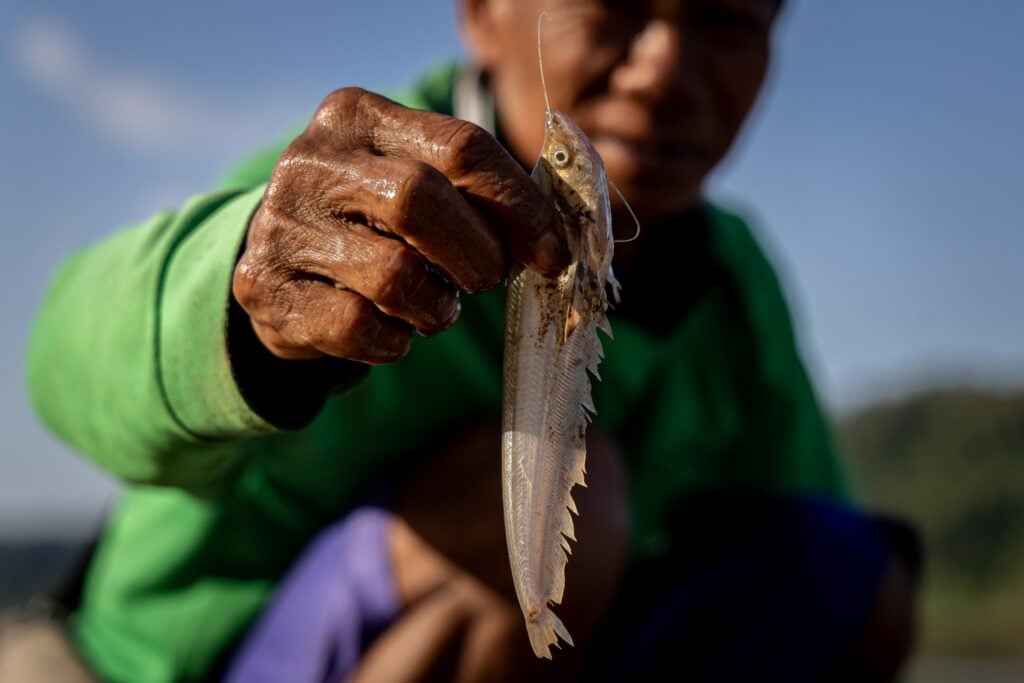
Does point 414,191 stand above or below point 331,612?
above

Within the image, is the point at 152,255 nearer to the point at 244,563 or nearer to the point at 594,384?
the point at 244,563

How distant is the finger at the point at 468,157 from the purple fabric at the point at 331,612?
726 millimetres

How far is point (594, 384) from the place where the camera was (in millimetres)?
2057

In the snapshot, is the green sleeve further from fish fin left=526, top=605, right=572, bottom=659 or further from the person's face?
the person's face

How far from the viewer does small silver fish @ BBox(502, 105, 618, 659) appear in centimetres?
104

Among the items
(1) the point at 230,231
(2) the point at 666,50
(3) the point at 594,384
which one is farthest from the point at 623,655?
(1) the point at 230,231

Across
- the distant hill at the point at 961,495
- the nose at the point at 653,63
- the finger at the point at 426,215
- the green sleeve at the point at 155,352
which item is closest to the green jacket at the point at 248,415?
the green sleeve at the point at 155,352

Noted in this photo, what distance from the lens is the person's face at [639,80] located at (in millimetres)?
1642

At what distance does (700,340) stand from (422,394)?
73 cm

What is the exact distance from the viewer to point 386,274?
37.8 inches

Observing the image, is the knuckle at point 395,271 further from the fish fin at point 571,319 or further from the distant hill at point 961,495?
the distant hill at point 961,495

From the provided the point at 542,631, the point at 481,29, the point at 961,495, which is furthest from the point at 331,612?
the point at 961,495

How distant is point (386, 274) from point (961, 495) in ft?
53.5

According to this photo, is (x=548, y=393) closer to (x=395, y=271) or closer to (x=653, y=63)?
(x=395, y=271)
